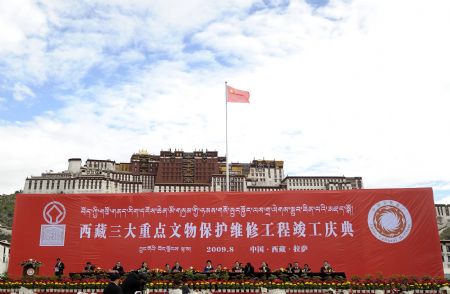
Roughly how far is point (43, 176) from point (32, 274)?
84090mm

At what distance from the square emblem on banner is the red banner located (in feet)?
0.14

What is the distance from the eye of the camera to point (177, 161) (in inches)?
3767

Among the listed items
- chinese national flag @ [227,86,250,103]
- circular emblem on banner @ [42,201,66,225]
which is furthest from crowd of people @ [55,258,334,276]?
chinese national flag @ [227,86,250,103]

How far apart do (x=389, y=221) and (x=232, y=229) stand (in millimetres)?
6636

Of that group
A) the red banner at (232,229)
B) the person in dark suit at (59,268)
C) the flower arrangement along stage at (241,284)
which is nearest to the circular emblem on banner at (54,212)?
the red banner at (232,229)

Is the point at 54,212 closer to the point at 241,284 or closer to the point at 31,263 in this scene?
the point at 31,263

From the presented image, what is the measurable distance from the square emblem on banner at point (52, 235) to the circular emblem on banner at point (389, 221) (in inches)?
522

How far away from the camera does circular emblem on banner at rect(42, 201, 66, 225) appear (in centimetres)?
1802

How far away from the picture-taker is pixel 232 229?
17594mm

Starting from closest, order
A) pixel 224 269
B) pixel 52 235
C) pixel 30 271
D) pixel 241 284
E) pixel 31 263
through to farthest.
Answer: pixel 241 284, pixel 224 269, pixel 30 271, pixel 31 263, pixel 52 235

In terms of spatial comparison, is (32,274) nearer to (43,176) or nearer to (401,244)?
(401,244)

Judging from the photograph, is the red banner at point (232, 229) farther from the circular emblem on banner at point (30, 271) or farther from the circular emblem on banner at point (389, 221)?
the circular emblem on banner at point (30, 271)

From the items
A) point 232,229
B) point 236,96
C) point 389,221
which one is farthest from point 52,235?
point 389,221

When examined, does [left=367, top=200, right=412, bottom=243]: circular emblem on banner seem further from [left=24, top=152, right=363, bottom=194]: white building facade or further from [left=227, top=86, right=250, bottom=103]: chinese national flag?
[left=24, top=152, right=363, bottom=194]: white building facade
